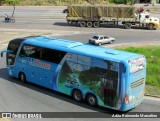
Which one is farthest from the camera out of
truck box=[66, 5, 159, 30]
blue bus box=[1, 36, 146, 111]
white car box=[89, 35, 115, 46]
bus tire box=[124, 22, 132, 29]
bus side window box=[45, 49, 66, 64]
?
bus tire box=[124, 22, 132, 29]

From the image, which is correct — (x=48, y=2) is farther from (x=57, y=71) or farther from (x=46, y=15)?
(x=57, y=71)

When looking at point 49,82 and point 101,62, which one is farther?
point 49,82

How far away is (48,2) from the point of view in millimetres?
81125

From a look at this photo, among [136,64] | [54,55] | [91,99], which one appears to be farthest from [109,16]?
[136,64]

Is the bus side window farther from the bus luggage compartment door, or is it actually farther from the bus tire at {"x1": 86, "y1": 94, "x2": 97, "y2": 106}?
the bus luggage compartment door

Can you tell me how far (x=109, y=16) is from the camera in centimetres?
5125

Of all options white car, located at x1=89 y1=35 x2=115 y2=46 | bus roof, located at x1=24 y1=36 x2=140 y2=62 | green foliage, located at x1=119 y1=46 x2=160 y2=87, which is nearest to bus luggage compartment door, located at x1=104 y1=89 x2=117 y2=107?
bus roof, located at x1=24 y1=36 x2=140 y2=62

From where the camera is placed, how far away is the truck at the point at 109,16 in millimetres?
49438

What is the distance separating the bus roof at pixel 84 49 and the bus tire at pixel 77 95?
2.44m

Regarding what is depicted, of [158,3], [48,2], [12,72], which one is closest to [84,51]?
[12,72]

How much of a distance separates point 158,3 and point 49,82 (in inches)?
3214

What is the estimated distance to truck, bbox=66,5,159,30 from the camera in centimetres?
4944

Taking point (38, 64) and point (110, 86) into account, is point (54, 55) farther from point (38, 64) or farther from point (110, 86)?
point (110, 86)

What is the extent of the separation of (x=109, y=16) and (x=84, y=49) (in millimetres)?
33438
